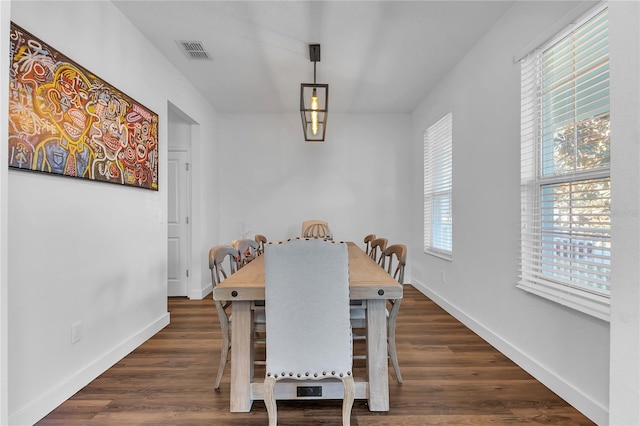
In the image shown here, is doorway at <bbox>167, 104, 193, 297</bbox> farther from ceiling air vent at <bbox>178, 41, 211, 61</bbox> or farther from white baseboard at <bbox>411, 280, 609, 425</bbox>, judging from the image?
white baseboard at <bbox>411, 280, 609, 425</bbox>

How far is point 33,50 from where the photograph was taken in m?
1.65

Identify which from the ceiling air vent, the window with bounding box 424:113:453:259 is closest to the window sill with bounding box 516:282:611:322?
the window with bounding box 424:113:453:259

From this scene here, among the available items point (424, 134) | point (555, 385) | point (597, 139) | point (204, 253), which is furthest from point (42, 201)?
point (424, 134)

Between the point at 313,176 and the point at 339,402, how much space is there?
3.45 metres

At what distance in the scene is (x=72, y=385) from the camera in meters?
1.88

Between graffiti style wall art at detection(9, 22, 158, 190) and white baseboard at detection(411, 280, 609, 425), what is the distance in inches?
129

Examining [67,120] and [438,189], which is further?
[438,189]

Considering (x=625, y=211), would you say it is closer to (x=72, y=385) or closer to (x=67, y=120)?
(x=67, y=120)

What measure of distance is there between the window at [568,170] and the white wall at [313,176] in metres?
2.60

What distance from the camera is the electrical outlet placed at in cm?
191

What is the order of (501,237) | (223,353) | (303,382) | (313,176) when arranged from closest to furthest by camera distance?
(303,382)
(223,353)
(501,237)
(313,176)

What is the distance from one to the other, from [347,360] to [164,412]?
113 centimetres

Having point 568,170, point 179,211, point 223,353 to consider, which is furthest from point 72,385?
point 568,170

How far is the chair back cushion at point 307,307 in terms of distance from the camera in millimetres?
1405
